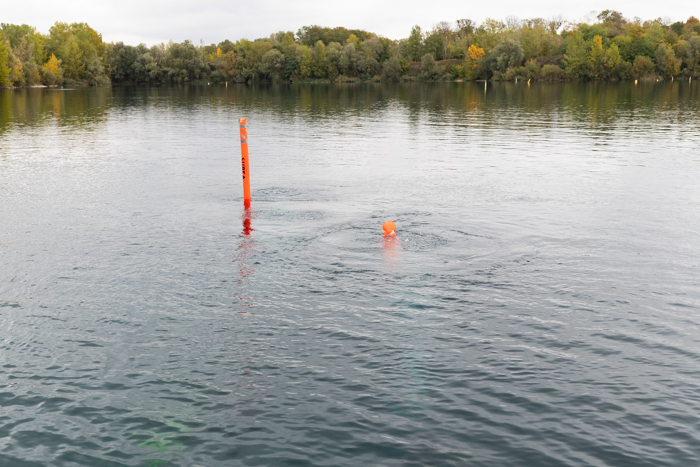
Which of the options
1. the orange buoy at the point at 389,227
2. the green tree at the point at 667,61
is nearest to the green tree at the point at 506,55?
the green tree at the point at 667,61

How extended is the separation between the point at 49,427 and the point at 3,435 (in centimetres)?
63

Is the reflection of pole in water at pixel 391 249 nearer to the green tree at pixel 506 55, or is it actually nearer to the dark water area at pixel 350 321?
the dark water area at pixel 350 321

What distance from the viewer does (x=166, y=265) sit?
16.1 meters

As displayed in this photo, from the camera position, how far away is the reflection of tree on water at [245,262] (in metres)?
14.0

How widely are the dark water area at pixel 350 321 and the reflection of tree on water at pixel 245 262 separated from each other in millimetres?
77

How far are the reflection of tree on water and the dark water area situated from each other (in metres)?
0.08

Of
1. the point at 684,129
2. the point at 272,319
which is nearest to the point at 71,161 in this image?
the point at 272,319

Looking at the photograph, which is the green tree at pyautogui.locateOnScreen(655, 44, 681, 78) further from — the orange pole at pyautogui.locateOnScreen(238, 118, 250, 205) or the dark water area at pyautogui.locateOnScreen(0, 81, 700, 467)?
the orange pole at pyautogui.locateOnScreen(238, 118, 250, 205)

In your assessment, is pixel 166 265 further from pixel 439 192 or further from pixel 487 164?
pixel 487 164

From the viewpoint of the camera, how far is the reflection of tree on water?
14.0 meters

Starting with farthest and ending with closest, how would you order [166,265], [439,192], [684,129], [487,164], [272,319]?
[684,129]
[487,164]
[439,192]
[166,265]
[272,319]

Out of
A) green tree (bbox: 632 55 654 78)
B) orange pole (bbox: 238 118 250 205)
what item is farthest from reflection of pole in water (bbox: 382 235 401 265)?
green tree (bbox: 632 55 654 78)

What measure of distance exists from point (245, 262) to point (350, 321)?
4.91m

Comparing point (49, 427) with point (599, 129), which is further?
point (599, 129)
